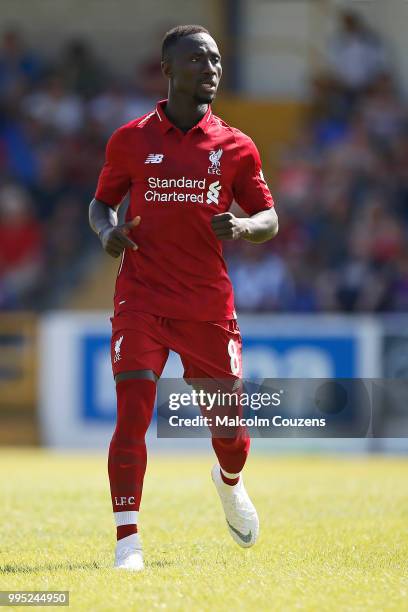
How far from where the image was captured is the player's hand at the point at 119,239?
625 centimetres

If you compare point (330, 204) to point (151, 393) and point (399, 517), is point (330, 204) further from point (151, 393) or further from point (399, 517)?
point (151, 393)

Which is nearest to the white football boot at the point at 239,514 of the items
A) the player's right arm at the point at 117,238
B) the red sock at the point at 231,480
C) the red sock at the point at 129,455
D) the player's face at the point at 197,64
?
the red sock at the point at 231,480

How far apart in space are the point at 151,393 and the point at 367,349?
29.5ft

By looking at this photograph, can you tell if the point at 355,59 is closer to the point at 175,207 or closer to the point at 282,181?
the point at 282,181

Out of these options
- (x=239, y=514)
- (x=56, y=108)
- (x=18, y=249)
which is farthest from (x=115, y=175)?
(x=56, y=108)

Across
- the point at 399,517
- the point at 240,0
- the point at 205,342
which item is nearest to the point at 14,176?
the point at 240,0

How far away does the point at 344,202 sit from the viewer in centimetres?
1712

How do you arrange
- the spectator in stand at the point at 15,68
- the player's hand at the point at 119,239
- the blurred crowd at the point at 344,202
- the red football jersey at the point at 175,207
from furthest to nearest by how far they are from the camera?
the spectator in stand at the point at 15,68, the blurred crowd at the point at 344,202, the red football jersey at the point at 175,207, the player's hand at the point at 119,239

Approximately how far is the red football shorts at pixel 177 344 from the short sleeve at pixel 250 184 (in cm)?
63

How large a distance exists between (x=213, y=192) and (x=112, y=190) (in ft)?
1.76

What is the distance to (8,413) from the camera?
15.9 meters

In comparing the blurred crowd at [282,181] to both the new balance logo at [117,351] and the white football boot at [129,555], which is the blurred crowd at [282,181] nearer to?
the new balance logo at [117,351]

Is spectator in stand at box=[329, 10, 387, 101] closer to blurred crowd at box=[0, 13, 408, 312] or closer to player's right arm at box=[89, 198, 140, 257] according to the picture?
blurred crowd at box=[0, 13, 408, 312]

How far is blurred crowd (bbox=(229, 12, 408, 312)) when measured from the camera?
1583 cm
